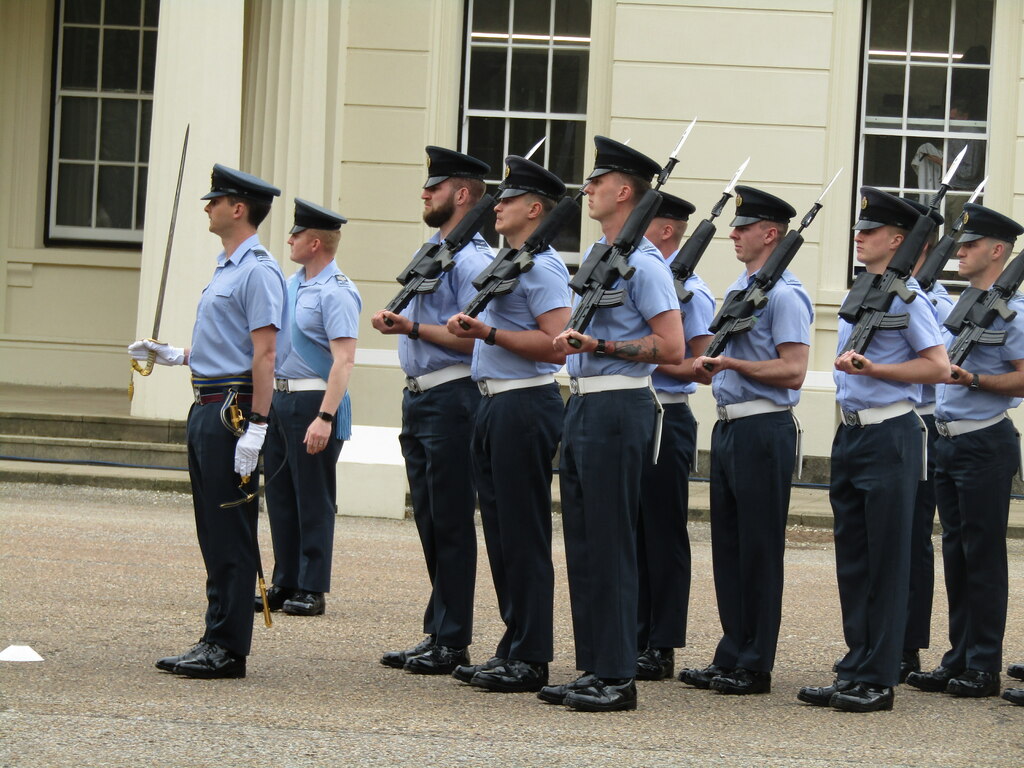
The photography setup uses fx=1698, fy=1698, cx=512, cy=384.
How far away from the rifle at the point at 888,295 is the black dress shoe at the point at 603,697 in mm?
1469

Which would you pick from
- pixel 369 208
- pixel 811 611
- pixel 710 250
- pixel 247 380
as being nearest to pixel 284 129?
pixel 369 208

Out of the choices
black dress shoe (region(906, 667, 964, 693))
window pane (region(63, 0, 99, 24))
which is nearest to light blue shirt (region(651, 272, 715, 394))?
black dress shoe (region(906, 667, 964, 693))

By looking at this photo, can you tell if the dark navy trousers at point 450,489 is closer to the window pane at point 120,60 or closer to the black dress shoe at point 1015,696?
the black dress shoe at point 1015,696

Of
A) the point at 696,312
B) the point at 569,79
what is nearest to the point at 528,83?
the point at 569,79

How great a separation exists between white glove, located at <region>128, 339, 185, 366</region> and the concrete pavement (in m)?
1.14

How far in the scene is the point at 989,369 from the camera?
6.83m

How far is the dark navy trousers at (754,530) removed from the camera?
646cm

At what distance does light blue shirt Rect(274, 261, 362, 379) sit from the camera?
25.8 feet

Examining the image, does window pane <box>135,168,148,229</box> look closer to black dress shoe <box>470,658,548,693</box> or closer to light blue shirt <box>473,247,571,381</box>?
light blue shirt <box>473,247,571,381</box>

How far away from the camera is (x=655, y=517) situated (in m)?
6.97

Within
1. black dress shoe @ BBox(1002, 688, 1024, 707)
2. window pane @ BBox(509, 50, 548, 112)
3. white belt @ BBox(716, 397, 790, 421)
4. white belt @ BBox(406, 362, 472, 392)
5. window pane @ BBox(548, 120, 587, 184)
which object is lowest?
black dress shoe @ BBox(1002, 688, 1024, 707)

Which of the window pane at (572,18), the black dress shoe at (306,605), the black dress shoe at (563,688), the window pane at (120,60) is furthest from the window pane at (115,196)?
the black dress shoe at (563,688)

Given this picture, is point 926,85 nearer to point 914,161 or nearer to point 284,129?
point 914,161

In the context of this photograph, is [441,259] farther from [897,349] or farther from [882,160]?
[882,160]
